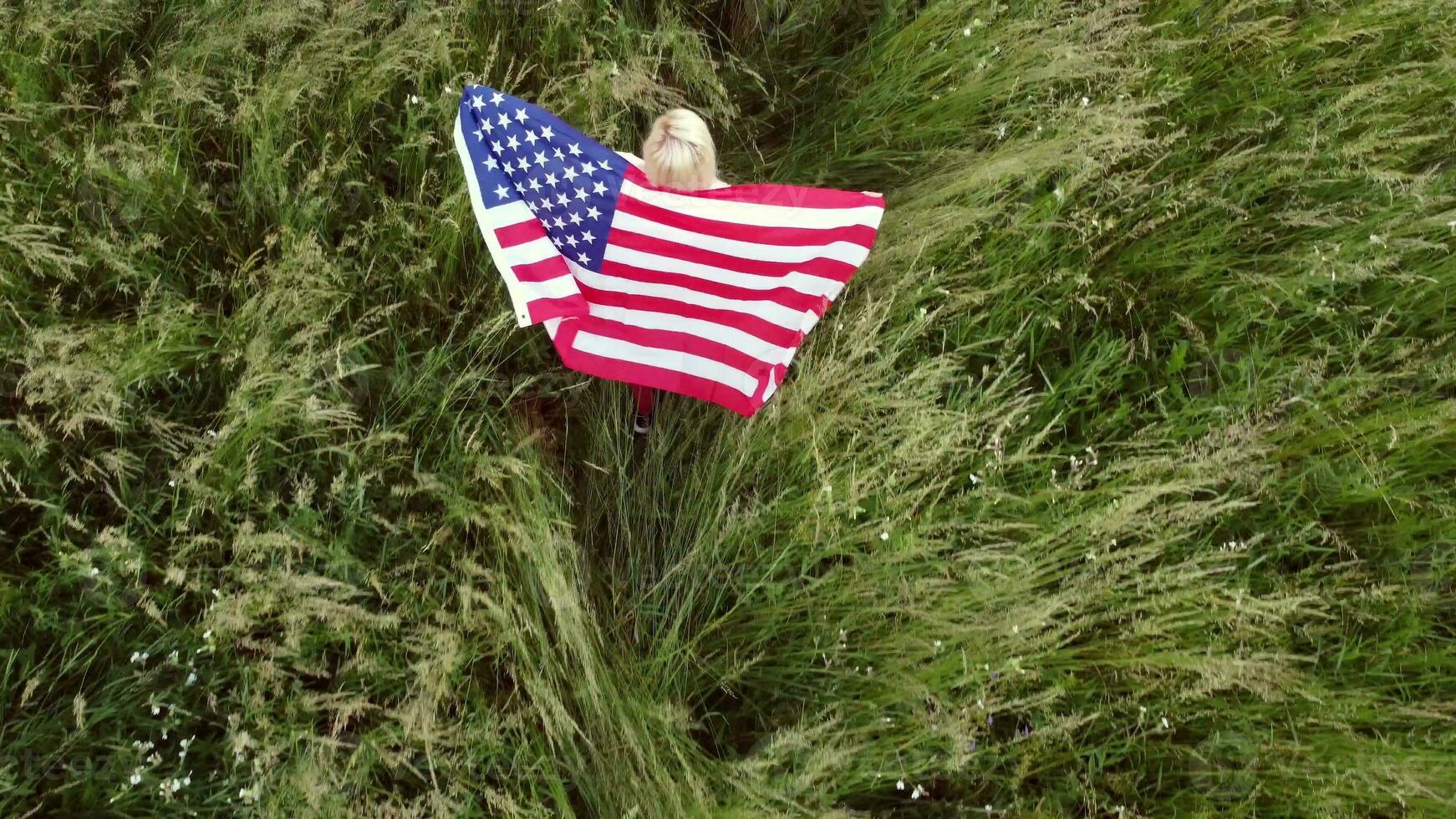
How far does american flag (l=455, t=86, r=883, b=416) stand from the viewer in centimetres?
205

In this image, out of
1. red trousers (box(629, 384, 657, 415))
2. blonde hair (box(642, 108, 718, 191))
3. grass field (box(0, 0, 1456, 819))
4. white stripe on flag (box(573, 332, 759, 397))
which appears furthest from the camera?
red trousers (box(629, 384, 657, 415))

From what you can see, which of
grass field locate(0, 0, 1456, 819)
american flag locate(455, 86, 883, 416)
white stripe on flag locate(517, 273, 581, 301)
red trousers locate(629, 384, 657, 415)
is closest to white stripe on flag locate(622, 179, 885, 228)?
american flag locate(455, 86, 883, 416)

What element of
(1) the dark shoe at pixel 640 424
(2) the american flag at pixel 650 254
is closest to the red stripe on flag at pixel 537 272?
(2) the american flag at pixel 650 254

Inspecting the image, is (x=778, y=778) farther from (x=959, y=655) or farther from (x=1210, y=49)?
(x=1210, y=49)

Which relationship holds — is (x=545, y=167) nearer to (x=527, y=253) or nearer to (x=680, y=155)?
(x=527, y=253)

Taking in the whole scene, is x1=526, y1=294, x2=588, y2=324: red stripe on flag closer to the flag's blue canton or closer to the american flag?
the american flag

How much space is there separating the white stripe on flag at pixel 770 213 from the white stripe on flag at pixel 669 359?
0.39m

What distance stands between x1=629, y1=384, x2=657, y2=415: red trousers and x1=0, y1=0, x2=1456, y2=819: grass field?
0.08 meters

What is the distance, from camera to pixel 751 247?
2.05 meters

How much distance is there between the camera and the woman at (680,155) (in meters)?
2.01

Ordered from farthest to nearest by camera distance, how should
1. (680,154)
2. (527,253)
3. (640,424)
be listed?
1. (640,424)
2. (527,253)
3. (680,154)

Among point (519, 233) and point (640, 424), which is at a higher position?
point (519, 233)

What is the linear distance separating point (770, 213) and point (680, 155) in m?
0.29

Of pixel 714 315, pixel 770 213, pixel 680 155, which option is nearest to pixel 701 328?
pixel 714 315
